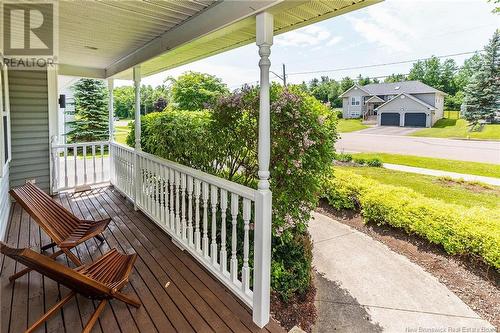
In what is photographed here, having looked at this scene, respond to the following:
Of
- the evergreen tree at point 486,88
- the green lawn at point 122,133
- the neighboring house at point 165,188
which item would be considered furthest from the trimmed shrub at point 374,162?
the green lawn at point 122,133

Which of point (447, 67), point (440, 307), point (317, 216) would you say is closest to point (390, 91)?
point (447, 67)

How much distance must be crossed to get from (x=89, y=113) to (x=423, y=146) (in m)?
17.4

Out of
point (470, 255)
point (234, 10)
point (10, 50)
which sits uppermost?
point (10, 50)

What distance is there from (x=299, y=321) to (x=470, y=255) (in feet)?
9.85

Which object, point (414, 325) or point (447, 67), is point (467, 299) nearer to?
point (414, 325)

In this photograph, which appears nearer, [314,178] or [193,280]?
[193,280]

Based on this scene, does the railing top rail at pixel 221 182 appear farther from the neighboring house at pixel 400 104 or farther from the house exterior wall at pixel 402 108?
the house exterior wall at pixel 402 108

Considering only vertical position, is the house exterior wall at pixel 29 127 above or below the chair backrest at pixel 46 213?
above

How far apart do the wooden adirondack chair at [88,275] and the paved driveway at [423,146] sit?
951 cm

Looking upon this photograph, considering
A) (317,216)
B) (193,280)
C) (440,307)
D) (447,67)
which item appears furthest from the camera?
(447,67)

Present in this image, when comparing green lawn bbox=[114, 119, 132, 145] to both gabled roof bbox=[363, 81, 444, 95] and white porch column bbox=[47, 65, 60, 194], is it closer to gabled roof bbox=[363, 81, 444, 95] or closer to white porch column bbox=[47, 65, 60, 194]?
white porch column bbox=[47, 65, 60, 194]

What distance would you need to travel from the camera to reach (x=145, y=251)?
3451 mm

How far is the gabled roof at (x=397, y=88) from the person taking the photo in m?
13.6

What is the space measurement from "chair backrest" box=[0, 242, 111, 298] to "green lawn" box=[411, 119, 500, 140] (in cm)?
1401
